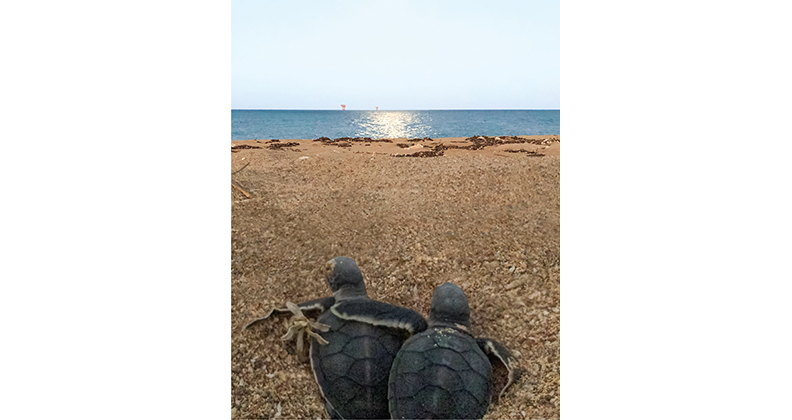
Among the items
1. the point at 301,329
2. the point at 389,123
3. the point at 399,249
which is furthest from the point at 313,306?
the point at 389,123

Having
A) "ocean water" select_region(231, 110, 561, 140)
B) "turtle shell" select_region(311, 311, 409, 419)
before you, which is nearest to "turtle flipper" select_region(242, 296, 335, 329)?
"turtle shell" select_region(311, 311, 409, 419)

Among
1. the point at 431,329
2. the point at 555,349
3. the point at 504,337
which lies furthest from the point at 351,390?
the point at 555,349

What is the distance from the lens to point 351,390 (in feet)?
4.19

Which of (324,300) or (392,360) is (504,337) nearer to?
(392,360)

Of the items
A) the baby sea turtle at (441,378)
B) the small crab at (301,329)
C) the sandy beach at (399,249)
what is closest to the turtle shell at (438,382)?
the baby sea turtle at (441,378)

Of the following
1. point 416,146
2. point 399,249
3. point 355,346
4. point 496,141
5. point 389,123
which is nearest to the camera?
point 355,346

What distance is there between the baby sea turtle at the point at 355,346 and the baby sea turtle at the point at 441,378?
2.3 inches

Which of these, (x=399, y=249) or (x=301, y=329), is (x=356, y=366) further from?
(x=399, y=249)

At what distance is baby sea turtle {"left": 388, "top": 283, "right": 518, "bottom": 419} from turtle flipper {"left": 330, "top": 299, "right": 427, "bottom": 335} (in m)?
0.06

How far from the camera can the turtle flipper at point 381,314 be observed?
1365 millimetres

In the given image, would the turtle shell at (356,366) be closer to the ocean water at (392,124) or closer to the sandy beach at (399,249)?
the sandy beach at (399,249)

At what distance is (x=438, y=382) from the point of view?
1.21 meters

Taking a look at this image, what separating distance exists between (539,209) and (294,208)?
3.75 ft

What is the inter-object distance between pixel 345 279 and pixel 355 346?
0.29 meters
